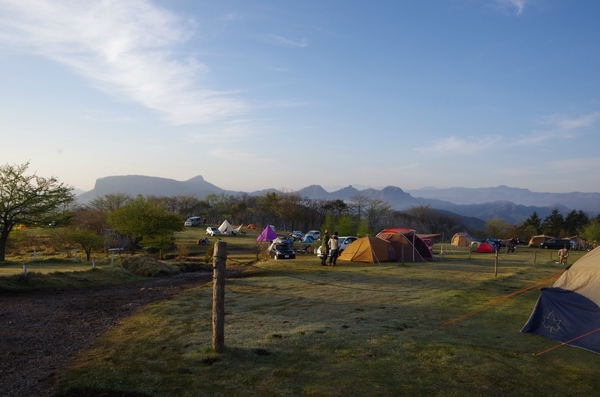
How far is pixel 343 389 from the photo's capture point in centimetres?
577

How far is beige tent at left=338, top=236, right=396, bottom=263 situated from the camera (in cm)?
2450

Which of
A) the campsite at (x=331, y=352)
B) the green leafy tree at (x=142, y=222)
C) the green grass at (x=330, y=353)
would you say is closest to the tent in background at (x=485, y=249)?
the campsite at (x=331, y=352)

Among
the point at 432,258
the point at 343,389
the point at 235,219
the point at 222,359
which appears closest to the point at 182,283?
the point at 222,359

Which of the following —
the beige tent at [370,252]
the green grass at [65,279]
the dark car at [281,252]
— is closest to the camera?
the green grass at [65,279]

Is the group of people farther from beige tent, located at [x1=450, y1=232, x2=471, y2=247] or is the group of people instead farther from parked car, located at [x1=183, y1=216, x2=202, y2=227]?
parked car, located at [x1=183, y1=216, x2=202, y2=227]

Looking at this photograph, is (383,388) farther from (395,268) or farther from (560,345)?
(395,268)

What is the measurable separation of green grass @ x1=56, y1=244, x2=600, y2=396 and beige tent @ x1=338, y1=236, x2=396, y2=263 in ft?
37.3

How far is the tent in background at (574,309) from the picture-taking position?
830 cm

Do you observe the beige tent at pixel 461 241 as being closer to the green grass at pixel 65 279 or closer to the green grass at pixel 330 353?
the green grass at pixel 330 353

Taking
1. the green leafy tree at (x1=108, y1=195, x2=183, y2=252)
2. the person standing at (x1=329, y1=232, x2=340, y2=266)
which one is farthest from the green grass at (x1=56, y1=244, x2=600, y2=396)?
the green leafy tree at (x1=108, y1=195, x2=183, y2=252)

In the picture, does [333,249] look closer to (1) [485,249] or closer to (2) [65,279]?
(2) [65,279]

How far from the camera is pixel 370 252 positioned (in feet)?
80.4

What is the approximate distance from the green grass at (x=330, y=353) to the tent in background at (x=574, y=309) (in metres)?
0.38

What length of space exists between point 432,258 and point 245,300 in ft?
57.6
